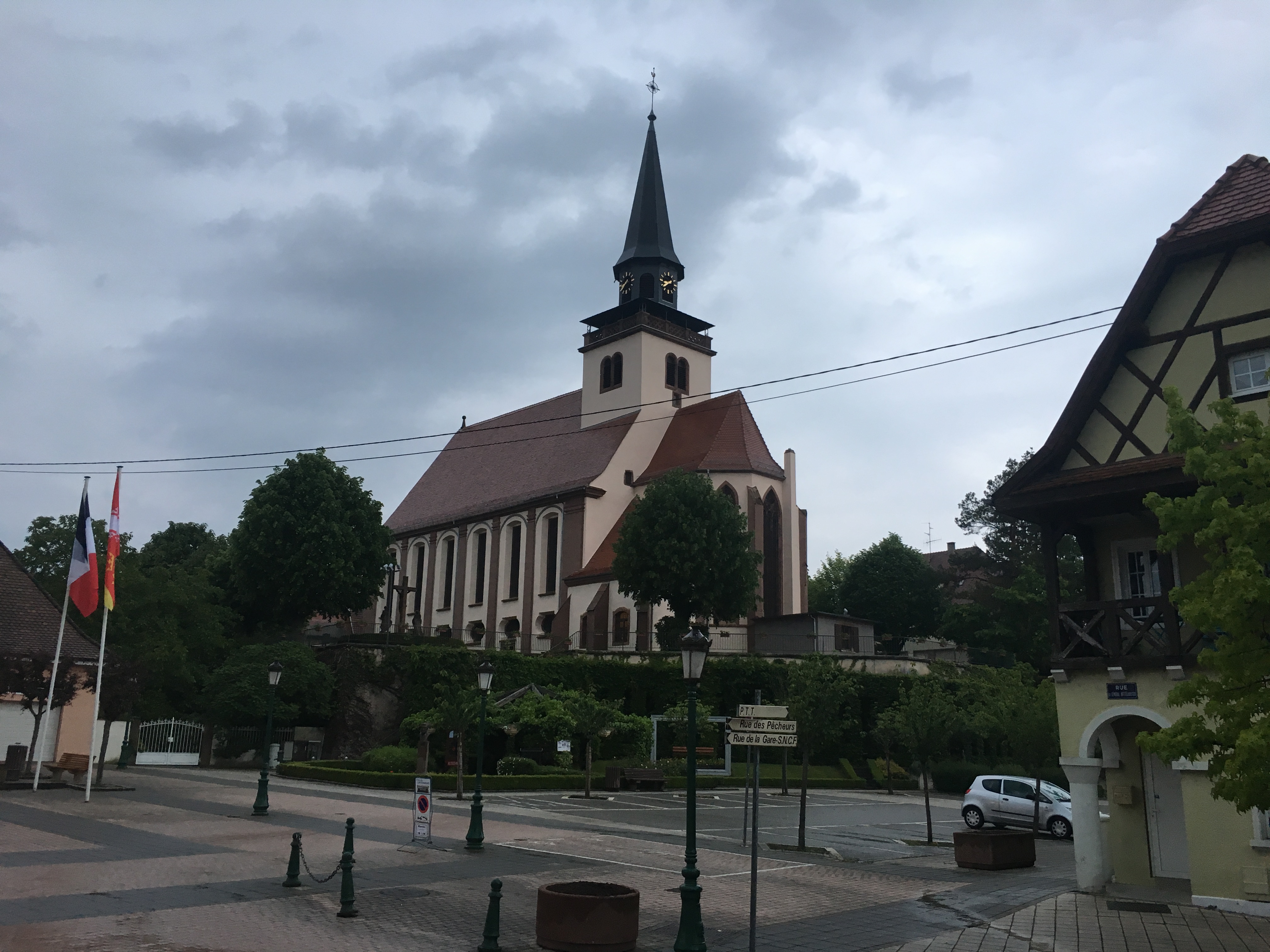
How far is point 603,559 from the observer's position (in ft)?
184

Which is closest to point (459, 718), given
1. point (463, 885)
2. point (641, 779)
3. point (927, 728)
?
point (641, 779)

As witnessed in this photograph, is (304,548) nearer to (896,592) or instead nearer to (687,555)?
(687,555)

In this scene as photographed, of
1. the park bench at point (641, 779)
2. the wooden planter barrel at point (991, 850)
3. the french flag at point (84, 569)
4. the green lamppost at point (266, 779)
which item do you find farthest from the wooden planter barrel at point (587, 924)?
the park bench at point (641, 779)

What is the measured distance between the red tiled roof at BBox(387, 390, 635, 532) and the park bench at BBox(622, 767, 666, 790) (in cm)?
2541

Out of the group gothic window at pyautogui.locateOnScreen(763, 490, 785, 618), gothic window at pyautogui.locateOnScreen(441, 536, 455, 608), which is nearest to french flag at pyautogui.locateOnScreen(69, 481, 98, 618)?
gothic window at pyautogui.locateOnScreen(763, 490, 785, 618)

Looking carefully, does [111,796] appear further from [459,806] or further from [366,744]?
[366,744]

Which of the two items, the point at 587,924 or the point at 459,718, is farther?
the point at 459,718


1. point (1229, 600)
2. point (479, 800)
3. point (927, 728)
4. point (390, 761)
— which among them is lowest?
point (390, 761)

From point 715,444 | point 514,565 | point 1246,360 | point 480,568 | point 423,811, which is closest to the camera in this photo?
point 1246,360

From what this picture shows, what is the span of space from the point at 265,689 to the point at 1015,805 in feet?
88.2

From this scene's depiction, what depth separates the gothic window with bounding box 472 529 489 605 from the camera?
6475 centimetres

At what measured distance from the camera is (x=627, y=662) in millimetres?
45406

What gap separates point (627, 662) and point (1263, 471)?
35.9 meters

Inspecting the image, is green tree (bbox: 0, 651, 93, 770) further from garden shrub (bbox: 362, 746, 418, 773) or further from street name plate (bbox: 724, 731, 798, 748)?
street name plate (bbox: 724, 731, 798, 748)
